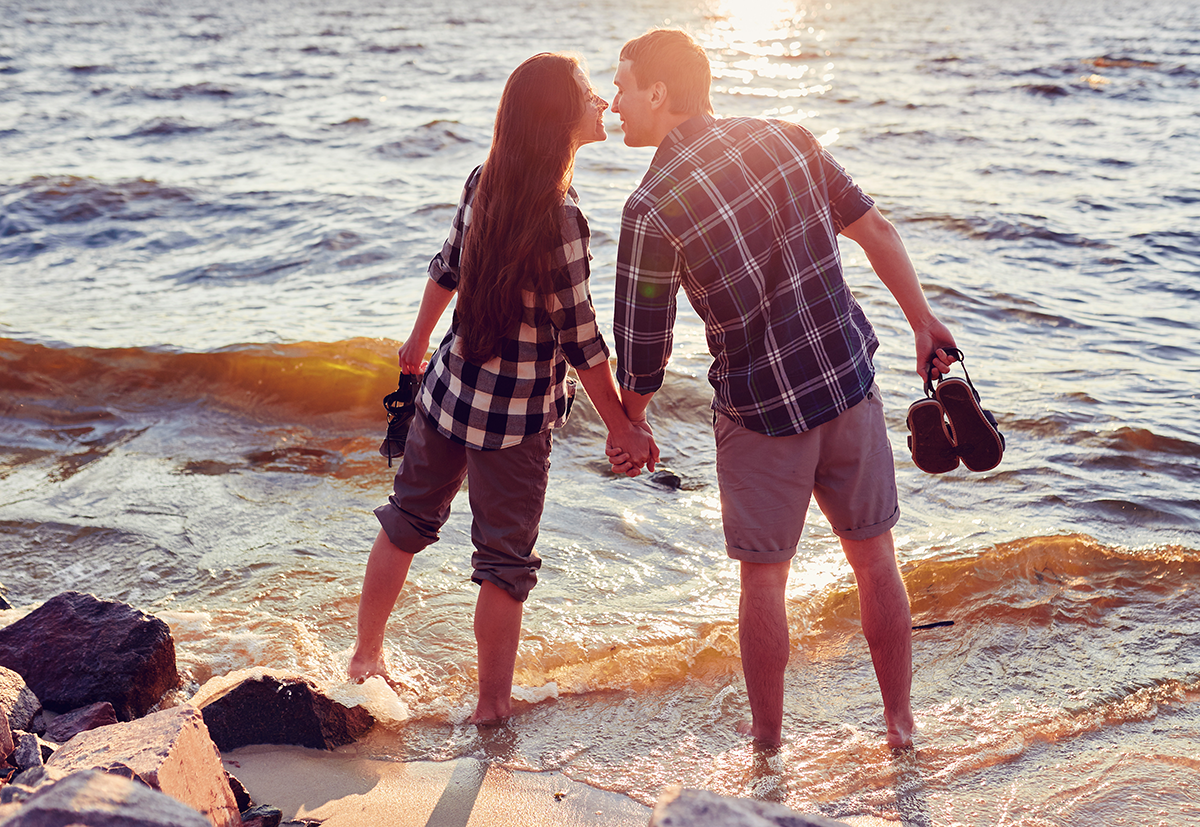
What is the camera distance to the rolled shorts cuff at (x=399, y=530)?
3.24 m

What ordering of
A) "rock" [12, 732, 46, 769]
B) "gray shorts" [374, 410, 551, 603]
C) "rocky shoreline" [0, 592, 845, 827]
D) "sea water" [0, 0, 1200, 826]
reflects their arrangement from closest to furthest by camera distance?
"rocky shoreline" [0, 592, 845, 827] < "rock" [12, 732, 46, 769] < "gray shorts" [374, 410, 551, 603] < "sea water" [0, 0, 1200, 826]

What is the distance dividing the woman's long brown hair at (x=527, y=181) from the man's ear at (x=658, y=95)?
199 millimetres

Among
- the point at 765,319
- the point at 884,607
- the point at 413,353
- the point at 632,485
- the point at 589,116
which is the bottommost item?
the point at 632,485

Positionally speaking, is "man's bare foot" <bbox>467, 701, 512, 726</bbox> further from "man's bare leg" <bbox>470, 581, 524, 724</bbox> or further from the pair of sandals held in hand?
the pair of sandals held in hand

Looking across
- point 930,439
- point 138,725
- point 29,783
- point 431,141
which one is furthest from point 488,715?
point 431,141

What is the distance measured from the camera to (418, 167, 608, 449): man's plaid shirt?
9.23 feet

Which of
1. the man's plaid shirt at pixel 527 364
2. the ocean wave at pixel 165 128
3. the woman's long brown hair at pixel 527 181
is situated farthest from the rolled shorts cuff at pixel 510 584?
the ocean wave at pixel 165 128

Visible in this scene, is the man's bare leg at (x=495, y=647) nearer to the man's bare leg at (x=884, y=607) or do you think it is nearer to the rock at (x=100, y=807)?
the man's bare leg at (x=884, y=607)

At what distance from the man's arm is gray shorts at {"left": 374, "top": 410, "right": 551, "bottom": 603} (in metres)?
1.17

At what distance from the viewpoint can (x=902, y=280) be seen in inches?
118

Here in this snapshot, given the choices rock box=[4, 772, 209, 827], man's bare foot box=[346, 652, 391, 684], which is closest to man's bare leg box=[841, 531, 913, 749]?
man's bare foot box=[346, 652, 391, 684]

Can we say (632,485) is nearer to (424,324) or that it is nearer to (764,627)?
(424,324)

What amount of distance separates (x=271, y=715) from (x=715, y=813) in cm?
195

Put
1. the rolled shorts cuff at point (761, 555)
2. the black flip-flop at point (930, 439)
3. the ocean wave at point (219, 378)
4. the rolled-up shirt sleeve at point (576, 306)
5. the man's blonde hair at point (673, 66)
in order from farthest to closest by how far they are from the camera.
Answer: the ocean wave at point (219, 378) → the black flip-flop at point (930, 439) → the rolled shorts cuff at point (761, 555) → the rolled-up shirt sleeve at point (576, 306) → the man's blonde hair at point (673, 66)
